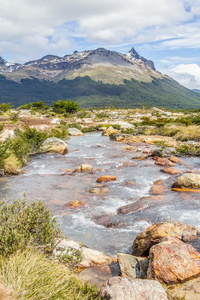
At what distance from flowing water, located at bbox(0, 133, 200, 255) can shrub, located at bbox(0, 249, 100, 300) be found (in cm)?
183

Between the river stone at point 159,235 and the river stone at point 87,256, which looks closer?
the river stone at point 87,256

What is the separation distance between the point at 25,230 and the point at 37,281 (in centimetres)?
145

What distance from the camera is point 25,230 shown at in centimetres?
545

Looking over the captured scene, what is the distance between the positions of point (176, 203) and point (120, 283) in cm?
702

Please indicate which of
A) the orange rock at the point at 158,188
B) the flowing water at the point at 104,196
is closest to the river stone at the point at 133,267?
the flowing water at the point at 104,196

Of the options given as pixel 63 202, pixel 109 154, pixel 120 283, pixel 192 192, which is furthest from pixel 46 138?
pixel 120 283

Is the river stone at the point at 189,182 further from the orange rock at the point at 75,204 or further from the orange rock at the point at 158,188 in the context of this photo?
the orange rock at the point at 75,204

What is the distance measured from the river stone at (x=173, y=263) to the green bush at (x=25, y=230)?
7.95 feet

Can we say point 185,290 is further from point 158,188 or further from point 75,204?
point 158,188

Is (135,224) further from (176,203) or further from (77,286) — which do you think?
(77,286)

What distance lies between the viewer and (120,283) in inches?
178

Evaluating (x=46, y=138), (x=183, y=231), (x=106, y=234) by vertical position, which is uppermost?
(x=46, y=138)

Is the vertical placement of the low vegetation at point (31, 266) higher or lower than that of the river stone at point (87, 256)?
higher

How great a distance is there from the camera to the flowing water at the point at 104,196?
8641 mm
